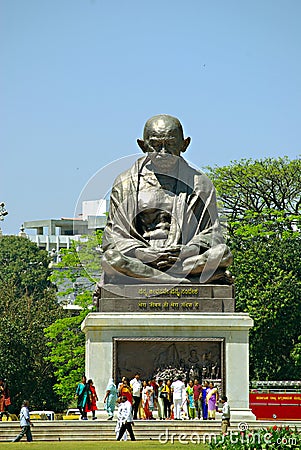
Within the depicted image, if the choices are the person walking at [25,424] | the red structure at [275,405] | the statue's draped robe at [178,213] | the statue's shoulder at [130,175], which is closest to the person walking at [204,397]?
the statue's draped robe at [178,213]

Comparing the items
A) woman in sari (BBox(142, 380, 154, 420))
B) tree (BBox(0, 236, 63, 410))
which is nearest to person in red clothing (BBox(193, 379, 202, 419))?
woman in sari (BBox(142, 380, 154, 420))

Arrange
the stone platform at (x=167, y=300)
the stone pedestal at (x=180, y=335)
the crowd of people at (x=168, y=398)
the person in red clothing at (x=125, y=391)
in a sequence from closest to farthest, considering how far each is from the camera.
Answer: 1. the person in red clothing at (x=125, y=391)
2. the crowd of people at (x=168, y=398)
3. the stone pedestal at (x=180, y=335)
4. the stone platform at (x=167, y=300)

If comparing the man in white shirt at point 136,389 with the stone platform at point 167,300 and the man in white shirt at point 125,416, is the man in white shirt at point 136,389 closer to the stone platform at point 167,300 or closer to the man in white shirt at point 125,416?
the stone platform at point 167,300

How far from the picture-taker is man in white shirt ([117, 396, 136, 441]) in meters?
27.6

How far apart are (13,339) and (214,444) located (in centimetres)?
3582

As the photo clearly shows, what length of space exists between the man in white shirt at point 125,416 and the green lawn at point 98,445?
1.08ft

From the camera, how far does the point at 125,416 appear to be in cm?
2781

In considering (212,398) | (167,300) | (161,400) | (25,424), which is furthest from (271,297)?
(25,424)

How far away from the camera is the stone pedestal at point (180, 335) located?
32.6 m

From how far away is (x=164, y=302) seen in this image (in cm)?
3312

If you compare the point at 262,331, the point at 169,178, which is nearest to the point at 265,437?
the point at 169,178

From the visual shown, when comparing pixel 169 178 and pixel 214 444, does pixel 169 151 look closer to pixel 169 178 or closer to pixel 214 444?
pixel 169 178

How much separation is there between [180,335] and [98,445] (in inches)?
245

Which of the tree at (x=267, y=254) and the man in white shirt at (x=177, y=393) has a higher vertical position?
the tree at (x=267, y=254)
